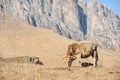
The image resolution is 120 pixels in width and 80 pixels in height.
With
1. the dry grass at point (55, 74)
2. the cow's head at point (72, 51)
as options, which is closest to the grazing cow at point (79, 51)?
the cow's head at point (72, 51)

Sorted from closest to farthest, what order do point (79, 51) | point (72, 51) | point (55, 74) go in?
point (55, 74) < point (79, 51) < point (72, 51)

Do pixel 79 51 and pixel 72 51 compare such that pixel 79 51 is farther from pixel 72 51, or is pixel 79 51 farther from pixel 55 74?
pixel 55 74

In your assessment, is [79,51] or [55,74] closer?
[55,74]

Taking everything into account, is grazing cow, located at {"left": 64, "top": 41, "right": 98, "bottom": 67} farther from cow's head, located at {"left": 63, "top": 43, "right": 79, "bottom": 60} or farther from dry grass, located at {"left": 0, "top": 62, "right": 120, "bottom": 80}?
dry grass, located at {"left": 0, "top": 62, "right": 120, "bottom": 80}

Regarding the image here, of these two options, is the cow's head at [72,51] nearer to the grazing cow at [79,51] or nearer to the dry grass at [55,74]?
the grazing cow at [79,51]

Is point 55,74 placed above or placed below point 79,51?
below

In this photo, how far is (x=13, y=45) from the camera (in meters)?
116

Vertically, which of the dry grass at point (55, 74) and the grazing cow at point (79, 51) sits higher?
the grazing cow at point (79, 51)

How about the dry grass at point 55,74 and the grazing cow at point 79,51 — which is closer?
the dry grass at point 55,74

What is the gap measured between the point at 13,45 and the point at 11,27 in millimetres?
21368

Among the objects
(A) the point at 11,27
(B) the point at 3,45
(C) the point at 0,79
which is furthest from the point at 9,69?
(A) the point at 11,27

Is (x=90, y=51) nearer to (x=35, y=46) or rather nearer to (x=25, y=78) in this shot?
(x=25, y=78)

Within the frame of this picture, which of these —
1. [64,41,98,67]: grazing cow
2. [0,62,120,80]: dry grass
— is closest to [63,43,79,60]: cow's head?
[64,41,98,67]: grazing cow

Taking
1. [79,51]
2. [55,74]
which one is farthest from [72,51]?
[55,74]
